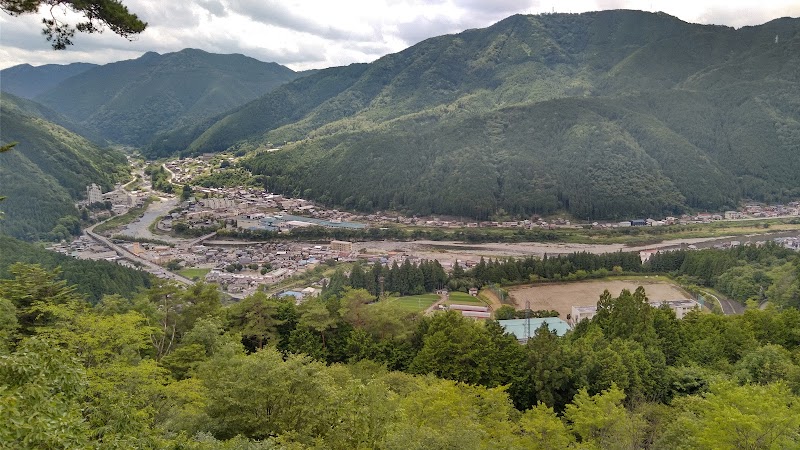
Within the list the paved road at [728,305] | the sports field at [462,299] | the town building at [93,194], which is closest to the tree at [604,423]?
the sports field at [462,299]

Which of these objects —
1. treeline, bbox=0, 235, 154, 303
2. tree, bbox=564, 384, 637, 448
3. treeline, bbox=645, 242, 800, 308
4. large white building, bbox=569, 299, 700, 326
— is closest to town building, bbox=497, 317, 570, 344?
large white building, bbox=569, 299, 700, 326

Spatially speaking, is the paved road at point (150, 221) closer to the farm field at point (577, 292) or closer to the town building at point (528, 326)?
the farm field at point (577, 292)

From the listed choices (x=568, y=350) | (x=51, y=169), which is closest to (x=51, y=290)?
(x=568, y=350)

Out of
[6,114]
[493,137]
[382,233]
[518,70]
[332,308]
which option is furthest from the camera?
[518,70]

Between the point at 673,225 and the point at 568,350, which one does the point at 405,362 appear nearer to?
the point at 568,350

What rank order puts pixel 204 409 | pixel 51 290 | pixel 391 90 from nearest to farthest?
pixel 204 409, pixel 51 290, pixel 391 90

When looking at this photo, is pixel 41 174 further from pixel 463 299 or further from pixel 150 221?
pixel 463 299

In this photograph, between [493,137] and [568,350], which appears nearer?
[568,350]
